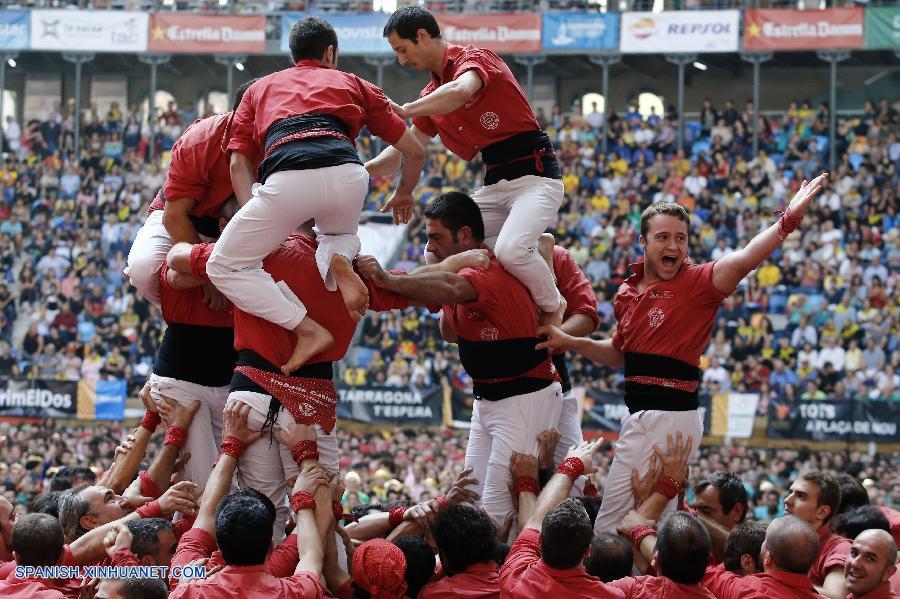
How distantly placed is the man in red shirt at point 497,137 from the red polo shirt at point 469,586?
198 centimetres

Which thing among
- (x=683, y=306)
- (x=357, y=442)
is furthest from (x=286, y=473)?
(x=357, y=442)

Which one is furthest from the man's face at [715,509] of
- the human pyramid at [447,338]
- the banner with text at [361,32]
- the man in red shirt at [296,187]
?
the banner with text at [361,32]

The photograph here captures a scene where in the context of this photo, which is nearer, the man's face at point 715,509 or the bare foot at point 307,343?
the bare foot at point 307,343

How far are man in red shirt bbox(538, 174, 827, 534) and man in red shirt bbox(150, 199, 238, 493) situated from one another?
2.41m

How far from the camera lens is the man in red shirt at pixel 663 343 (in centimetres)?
708

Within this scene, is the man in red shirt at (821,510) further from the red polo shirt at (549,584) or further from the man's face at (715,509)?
the red polo shirt at (549,584)

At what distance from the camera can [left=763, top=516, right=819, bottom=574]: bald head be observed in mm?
5801

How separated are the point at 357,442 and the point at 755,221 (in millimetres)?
9639

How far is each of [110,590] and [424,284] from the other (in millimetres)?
2445

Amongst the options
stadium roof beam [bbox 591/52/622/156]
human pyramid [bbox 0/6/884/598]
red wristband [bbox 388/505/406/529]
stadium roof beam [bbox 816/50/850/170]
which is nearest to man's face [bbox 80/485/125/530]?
human pyramid [bbox 0/6/884/598]

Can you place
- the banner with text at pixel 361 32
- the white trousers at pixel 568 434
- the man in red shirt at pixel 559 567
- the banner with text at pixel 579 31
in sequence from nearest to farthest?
the man in red shirt at pixel 559 567
the white trousers at pixel 568 434
the banner with text at pixel 579 31
the banner with text at pixel 361 32

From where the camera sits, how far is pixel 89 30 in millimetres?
31031

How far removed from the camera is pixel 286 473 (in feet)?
21.8

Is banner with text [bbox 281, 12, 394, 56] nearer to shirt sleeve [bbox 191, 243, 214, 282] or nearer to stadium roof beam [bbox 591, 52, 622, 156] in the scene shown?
stadium roof beam [bbox 591, 52, 622, 156]
